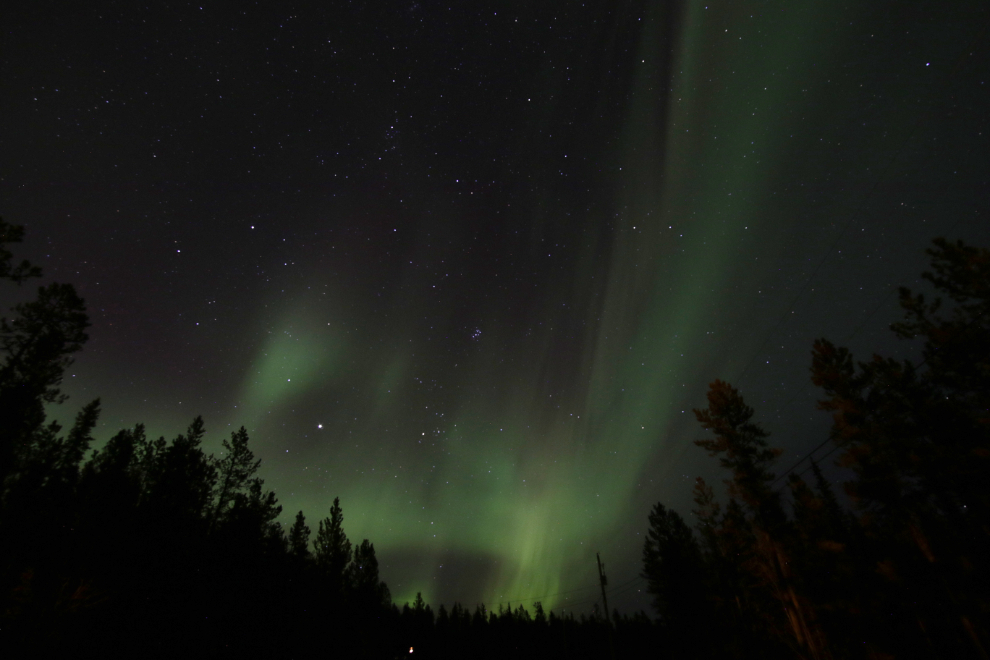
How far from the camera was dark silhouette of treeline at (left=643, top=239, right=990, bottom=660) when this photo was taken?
1727 centimetres

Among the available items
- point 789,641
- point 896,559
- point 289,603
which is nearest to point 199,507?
point 289,603

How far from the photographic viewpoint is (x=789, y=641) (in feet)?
72.9

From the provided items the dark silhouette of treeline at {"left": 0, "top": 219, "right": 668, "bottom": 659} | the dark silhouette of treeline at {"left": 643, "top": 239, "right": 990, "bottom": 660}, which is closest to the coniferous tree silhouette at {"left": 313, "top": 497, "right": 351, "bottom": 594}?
the dark silhouette of treeline at {"left": 0, "top": 219, "right": 668, "bottom": 659}

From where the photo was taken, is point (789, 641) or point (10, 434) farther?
point (789, 641)

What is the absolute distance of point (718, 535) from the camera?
27844 millimetres

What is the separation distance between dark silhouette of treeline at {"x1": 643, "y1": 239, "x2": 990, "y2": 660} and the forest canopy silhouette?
0.08m

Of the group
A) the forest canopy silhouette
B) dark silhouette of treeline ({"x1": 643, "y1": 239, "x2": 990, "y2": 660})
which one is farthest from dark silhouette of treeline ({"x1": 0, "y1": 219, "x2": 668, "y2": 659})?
dark silhouette of treeline ({"x1": 643, "y1": 239, "x2": 990, "y2": 660})

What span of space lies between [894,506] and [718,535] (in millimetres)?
10656

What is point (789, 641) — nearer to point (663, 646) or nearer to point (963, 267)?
point (963, 267)

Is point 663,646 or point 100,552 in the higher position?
point 100,552

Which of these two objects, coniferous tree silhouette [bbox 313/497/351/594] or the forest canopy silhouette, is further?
coniferous tree silhouette [bbox 313/497/351/594]

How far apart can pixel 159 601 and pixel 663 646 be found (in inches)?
1926

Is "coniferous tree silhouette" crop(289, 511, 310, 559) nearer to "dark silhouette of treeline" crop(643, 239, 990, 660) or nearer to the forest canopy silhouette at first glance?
the forest canopy silhouette

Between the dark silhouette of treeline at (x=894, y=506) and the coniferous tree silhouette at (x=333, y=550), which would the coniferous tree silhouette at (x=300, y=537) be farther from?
the dark silhouette of treeline at (x=894, y=506)
